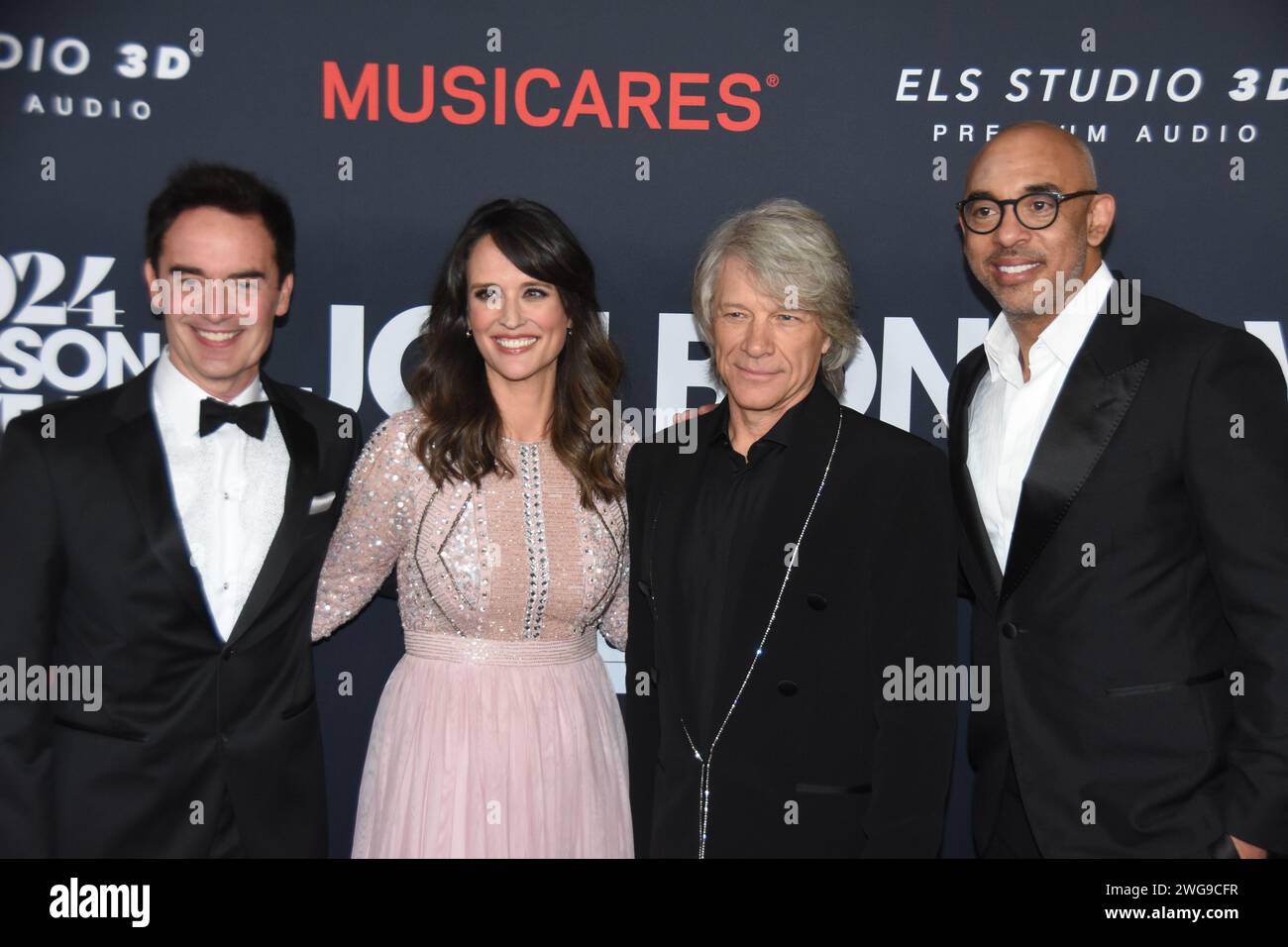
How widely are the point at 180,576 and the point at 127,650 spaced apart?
19 cm

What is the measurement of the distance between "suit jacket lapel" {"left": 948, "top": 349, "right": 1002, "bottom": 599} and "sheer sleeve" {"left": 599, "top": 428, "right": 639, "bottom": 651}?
0.76m

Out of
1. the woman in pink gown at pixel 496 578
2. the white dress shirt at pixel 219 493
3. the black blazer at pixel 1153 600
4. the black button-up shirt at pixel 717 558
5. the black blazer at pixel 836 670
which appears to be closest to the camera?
the black blazer at pixel 1153 600

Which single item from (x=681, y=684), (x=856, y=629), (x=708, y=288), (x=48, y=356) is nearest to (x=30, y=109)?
(x=48, y=356)

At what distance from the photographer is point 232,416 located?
2.52 m

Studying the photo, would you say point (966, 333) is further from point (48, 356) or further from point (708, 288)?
point (48, 356)

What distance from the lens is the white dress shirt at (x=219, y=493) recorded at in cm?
249

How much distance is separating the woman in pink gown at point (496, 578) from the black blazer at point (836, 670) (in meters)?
0.31

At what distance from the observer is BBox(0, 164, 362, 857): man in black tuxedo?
2.37 m

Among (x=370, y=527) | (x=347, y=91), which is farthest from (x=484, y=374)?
(x=347, y=91)

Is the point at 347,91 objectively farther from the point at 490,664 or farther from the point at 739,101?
the point at 490,664

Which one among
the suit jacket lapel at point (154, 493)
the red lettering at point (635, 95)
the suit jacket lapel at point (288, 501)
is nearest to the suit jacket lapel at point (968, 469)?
the red lettering at point (635, 95)

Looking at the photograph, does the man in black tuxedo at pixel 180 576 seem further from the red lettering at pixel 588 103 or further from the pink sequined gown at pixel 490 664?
the red lettering at pixel 588 103

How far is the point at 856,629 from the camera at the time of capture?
2.31m

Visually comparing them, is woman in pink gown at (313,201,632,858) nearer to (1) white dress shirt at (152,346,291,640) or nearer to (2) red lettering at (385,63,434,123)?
(1) white dress shirt at (152,346,291,640)
